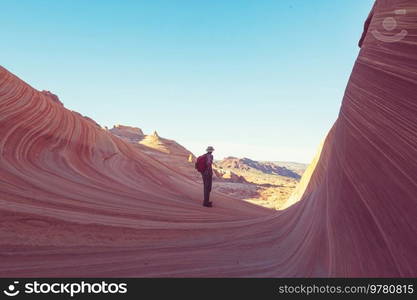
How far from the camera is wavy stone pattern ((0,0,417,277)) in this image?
9.11 feet

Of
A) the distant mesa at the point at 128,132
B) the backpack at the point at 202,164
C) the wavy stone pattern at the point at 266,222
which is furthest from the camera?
the distant mesa at the point at 128,132

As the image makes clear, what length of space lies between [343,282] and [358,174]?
133cm

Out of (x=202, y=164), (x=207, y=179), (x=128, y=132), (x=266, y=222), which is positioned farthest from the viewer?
(x=128, y=132)

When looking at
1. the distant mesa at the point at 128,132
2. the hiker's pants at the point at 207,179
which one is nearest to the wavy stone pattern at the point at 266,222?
the hiker's pants at the point at 207,179

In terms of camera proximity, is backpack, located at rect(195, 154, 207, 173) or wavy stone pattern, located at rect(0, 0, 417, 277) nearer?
wavy stone pattern, located at rect(0, 0, 417, 277)

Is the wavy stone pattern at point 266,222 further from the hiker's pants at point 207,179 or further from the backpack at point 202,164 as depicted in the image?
the backpack at point 202,164

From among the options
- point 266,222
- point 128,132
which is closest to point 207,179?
point 266,222

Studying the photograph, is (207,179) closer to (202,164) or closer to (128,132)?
(202,164)

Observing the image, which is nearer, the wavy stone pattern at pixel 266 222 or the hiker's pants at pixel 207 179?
the wavy stone pattern at pixel 266 222

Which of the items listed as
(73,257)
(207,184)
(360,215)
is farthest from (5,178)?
(360,215)

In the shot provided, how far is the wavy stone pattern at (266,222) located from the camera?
2.78m

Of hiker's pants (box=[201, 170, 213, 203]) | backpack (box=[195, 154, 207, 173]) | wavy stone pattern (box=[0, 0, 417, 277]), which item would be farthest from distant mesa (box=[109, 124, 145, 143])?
wavy stone pattern (box=[0, 0, 417, 277])

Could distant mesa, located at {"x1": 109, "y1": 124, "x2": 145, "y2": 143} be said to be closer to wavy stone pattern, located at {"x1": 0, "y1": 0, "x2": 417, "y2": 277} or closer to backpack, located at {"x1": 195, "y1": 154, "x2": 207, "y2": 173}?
backpack, located at {"x1": 195, "y1": 154, "x2": 207, "y2": 173}

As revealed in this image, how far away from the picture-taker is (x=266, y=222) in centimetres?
766
